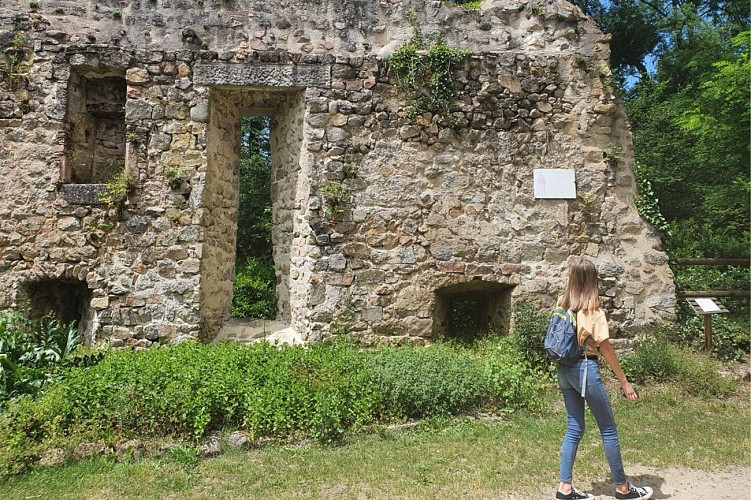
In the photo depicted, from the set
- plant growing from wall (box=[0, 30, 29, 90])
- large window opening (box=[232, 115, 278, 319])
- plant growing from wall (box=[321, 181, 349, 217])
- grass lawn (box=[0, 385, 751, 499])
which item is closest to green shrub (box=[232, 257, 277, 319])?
large window opening (box=[232, 115, 278, 319])

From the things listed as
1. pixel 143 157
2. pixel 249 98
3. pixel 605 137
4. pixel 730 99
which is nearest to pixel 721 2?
pixel 730 99

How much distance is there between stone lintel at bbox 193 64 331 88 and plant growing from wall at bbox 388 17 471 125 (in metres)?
1.01

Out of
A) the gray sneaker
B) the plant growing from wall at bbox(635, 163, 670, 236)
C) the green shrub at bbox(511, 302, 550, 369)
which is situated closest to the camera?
the gray sneaker

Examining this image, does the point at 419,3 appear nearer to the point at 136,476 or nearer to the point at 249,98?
the point at 249,98

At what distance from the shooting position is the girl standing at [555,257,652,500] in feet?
11.2

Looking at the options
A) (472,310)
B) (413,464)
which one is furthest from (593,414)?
(472,310)

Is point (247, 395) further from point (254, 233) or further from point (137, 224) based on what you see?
point (254, 233)

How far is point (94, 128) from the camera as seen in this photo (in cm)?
742

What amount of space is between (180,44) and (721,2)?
18142mm

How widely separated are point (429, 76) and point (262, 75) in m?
2.23

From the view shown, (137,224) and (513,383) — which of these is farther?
(137,224)

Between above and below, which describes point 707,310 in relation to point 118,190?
below

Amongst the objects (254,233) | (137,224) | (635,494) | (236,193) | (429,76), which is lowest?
(635,494)

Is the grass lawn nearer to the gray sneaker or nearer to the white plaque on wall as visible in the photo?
the gray sneaker
